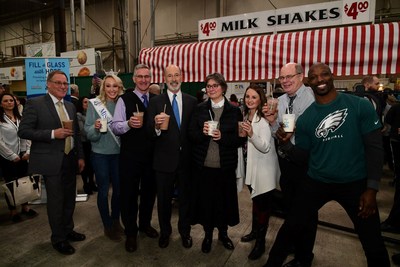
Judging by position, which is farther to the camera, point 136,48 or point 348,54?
point 136,48

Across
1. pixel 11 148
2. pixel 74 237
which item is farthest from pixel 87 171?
pixel 74 237

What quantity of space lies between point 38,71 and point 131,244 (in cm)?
366

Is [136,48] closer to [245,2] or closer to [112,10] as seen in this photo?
[112,10]

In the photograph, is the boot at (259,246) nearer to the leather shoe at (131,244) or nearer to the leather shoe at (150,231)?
the leather shoe at (150,231)

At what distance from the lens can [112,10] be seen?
631 inches

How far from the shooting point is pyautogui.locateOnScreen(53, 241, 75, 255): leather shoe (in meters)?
3.05

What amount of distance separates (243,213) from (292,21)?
11.0ft

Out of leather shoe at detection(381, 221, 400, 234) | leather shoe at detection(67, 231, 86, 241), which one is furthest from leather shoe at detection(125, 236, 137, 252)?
leather shoe at detection(381, 221, 400, 234)

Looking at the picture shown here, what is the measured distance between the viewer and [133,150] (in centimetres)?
299

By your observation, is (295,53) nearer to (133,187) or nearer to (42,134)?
(133,187)

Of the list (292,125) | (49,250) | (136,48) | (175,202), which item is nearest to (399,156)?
(292,125)

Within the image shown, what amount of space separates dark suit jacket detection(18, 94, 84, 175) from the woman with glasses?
4.92 ft

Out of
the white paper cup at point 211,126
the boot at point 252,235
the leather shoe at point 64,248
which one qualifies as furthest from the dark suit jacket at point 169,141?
the leather shoe at point 64,248

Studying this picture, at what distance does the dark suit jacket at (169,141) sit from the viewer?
9.57ft
